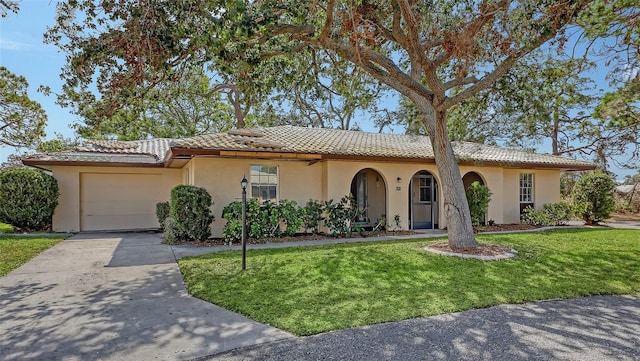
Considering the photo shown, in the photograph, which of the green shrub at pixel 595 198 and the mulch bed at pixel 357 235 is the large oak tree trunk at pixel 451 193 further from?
the green shrub at pixel 595 198

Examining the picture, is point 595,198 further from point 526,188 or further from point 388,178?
point 388,178

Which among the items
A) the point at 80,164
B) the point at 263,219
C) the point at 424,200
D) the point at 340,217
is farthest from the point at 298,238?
the point at 80,164

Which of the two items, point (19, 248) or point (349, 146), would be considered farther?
point (349, 146)

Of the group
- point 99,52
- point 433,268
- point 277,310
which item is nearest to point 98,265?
point 99,52

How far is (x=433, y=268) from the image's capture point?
7074mm

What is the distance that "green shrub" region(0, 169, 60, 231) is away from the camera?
1192cm

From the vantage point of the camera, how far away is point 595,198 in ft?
51.0

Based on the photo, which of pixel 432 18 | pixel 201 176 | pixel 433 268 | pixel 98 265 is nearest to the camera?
pixel 433 268

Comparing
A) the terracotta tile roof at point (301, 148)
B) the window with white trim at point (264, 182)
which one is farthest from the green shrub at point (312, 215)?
the terracotta tile roof at point (301, 148)

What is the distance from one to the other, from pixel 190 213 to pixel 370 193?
296 inches

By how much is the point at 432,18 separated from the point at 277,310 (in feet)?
28.9

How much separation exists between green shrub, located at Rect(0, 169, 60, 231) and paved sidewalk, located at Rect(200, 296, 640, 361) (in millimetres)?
12450

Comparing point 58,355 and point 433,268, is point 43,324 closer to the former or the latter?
point 58,355

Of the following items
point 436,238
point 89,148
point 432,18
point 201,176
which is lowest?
point 436,238
